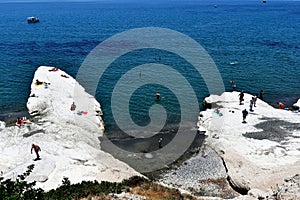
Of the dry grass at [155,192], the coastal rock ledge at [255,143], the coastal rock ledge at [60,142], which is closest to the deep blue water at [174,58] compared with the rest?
the coastal rock ledge at [60,142]

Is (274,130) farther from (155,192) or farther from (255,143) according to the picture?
(155,192)

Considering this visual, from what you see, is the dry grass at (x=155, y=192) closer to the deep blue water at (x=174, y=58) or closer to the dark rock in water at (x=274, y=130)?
the dark rock in water at (x=274, y=130)

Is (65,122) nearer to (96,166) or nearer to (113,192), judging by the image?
(96,166)

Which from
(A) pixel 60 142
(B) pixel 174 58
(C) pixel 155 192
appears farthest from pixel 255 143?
(B) pixel 174 58

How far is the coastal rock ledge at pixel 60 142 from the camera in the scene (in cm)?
2673

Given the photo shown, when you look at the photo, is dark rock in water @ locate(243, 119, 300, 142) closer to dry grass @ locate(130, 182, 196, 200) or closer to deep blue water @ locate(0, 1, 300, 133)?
deep blue water @ locate(0, 1, 300, 133)

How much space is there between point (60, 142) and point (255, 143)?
21295 mm

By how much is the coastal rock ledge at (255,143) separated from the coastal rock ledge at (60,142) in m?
10.2

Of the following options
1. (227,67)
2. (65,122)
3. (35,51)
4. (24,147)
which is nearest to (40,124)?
(65,122)

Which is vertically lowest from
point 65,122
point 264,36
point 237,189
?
point 237,189

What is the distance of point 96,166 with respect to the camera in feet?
94.2

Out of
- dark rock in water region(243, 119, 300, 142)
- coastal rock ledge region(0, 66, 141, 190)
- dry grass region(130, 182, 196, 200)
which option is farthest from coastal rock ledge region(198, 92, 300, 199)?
coastal rock ledge region(0, 66, 141, 190)

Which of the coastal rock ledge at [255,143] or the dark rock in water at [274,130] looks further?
the dark rock in water at [274,130]

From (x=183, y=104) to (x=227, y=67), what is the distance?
22882 mm
